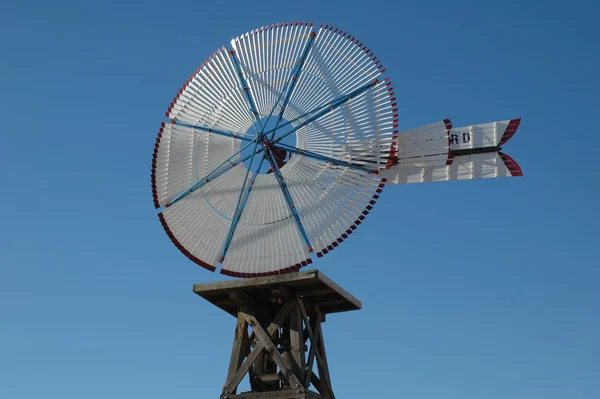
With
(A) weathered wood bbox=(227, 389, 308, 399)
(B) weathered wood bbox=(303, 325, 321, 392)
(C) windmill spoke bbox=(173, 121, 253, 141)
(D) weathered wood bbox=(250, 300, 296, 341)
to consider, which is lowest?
(A) weathered wood bbox=(227, 389, 308, 399)

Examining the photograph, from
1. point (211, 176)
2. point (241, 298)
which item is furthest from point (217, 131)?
point (241, 298)

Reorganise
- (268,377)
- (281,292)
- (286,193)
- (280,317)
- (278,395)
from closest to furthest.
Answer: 1. (278,395)
2. (281,292)
3. (268,377)
4. (280,317)
5. (286,193)

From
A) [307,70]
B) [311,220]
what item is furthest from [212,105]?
[311,220]

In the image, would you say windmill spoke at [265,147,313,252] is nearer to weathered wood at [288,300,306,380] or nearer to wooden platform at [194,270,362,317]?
wooden platform at [194,270,362,317]

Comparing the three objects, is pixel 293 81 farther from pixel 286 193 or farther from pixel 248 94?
pixel 286 193

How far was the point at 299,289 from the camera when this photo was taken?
17703 mm

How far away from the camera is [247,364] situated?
57.4 ft

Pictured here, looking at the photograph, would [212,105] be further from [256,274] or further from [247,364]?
[247,364]

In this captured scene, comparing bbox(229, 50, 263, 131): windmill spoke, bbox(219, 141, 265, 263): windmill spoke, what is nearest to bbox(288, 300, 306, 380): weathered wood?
bbox(219, 141, 265, 263): windmill spoke

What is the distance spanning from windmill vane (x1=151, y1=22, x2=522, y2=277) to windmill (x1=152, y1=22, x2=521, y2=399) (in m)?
0.02

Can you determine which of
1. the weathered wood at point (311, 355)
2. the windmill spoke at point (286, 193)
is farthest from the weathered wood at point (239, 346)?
the windmill spoke at point (286, 193)

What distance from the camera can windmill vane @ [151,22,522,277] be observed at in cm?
1722

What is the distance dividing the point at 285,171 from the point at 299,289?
240 cm

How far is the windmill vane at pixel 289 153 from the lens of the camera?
17.2m
